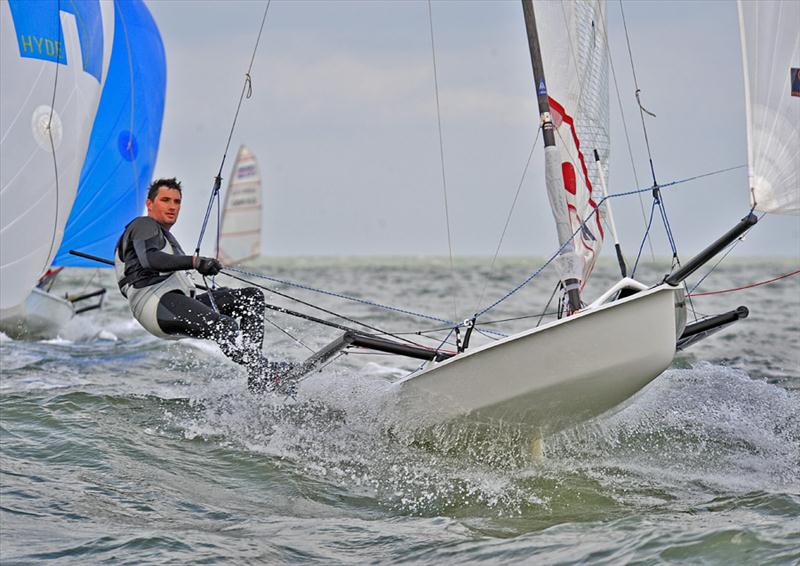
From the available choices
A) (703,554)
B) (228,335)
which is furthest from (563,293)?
(703,554)

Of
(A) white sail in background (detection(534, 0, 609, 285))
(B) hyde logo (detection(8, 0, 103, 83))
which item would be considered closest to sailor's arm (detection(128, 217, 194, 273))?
(A) white sail in background (detection(534, 0, 609, 285))

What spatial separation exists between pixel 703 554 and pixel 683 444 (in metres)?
2.19

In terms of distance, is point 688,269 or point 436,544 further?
point 688,269

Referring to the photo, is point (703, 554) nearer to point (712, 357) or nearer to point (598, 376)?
point (598, 376)

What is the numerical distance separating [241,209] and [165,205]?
2251 cm

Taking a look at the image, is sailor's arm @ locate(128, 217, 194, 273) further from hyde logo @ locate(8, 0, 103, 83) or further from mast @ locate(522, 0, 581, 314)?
hyde logo @ locate(8, 0, 103, 83)

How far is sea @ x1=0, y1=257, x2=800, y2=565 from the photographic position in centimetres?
398

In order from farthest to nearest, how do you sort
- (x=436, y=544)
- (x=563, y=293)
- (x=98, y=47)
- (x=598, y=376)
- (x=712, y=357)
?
(x=712, y=357) < (x=98, y=47) < (x=563, y=293) < (x=598, y=376) < (x=436, y=544)

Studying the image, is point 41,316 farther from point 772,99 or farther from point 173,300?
point 772,99

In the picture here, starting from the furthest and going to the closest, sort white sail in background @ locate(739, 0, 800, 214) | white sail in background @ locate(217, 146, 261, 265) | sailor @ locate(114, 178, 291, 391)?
1. white sail in background @ locate(217, 146, 261, 265)
2. sailor @ locate(114, 178, 291, 391)
3. white sail in background @ locate(739, 0, 800, 214)

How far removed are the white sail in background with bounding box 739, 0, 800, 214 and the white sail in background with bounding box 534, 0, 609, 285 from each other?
3.56ft

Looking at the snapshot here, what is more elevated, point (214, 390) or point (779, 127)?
point (779, 127)

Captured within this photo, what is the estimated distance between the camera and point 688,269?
4629mm

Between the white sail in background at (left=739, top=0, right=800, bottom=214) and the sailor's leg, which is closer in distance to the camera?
the white sail in background at (left=739, top=0, right=800, bottom=214)
